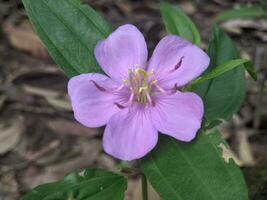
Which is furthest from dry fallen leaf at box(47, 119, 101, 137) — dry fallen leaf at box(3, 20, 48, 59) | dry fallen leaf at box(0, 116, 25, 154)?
dry fallen leaf at box(3, 20, 48, 59)

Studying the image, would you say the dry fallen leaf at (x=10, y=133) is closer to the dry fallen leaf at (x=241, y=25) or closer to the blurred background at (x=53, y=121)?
the blurred background at (x=53, y=121)

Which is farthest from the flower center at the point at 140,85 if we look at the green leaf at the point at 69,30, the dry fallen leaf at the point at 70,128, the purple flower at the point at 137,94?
the dry fallen leaf at the point at 70,128

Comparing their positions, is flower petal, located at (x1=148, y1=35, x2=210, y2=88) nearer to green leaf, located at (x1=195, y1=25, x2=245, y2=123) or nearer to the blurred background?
green leaf, located at (x1=195, y1=25, x2=245, y2=123)

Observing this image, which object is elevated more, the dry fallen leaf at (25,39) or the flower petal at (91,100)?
the flower petal at (91,100)

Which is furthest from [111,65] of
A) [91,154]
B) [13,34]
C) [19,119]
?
[13,34]

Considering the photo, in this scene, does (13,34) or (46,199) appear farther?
(13,34)

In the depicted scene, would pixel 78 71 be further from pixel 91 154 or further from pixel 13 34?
pixel 13 34

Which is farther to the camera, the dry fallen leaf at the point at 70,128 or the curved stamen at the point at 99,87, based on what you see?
the dry fallen leaf at the point at 70,128
